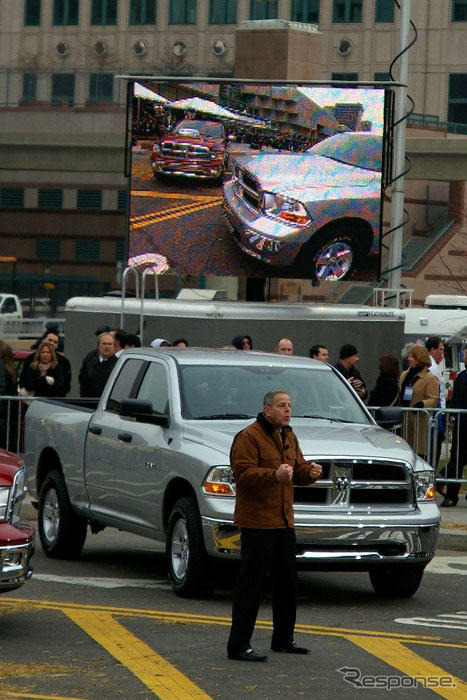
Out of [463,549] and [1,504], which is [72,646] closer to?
[1,504]

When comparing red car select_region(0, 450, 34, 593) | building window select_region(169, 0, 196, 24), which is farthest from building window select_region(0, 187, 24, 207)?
red car select_region(0, 450, 34, 593)

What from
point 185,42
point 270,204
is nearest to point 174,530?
point 270,204

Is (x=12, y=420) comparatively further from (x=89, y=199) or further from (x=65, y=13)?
(x=65, y=13)

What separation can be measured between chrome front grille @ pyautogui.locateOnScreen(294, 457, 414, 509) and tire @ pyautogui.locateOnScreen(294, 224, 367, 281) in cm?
1551

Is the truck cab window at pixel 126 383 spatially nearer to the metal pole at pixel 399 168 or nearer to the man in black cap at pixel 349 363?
the man in black cap at pixel 349 363

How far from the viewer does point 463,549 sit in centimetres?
1571

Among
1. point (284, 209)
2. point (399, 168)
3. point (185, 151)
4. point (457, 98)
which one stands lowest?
point (284, 209)

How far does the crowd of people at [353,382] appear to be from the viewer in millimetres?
17750

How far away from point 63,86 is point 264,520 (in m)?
84.7

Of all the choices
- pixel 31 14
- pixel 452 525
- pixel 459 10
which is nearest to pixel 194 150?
pixel 452 525

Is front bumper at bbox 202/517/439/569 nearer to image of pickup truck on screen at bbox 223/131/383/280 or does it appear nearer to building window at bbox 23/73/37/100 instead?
image of pickup truck on screen at bbox 223/131/383/280

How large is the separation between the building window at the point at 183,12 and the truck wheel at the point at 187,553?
8049 centimetres

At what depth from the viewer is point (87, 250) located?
8388 cm

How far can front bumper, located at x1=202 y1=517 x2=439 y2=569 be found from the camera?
11234mm
